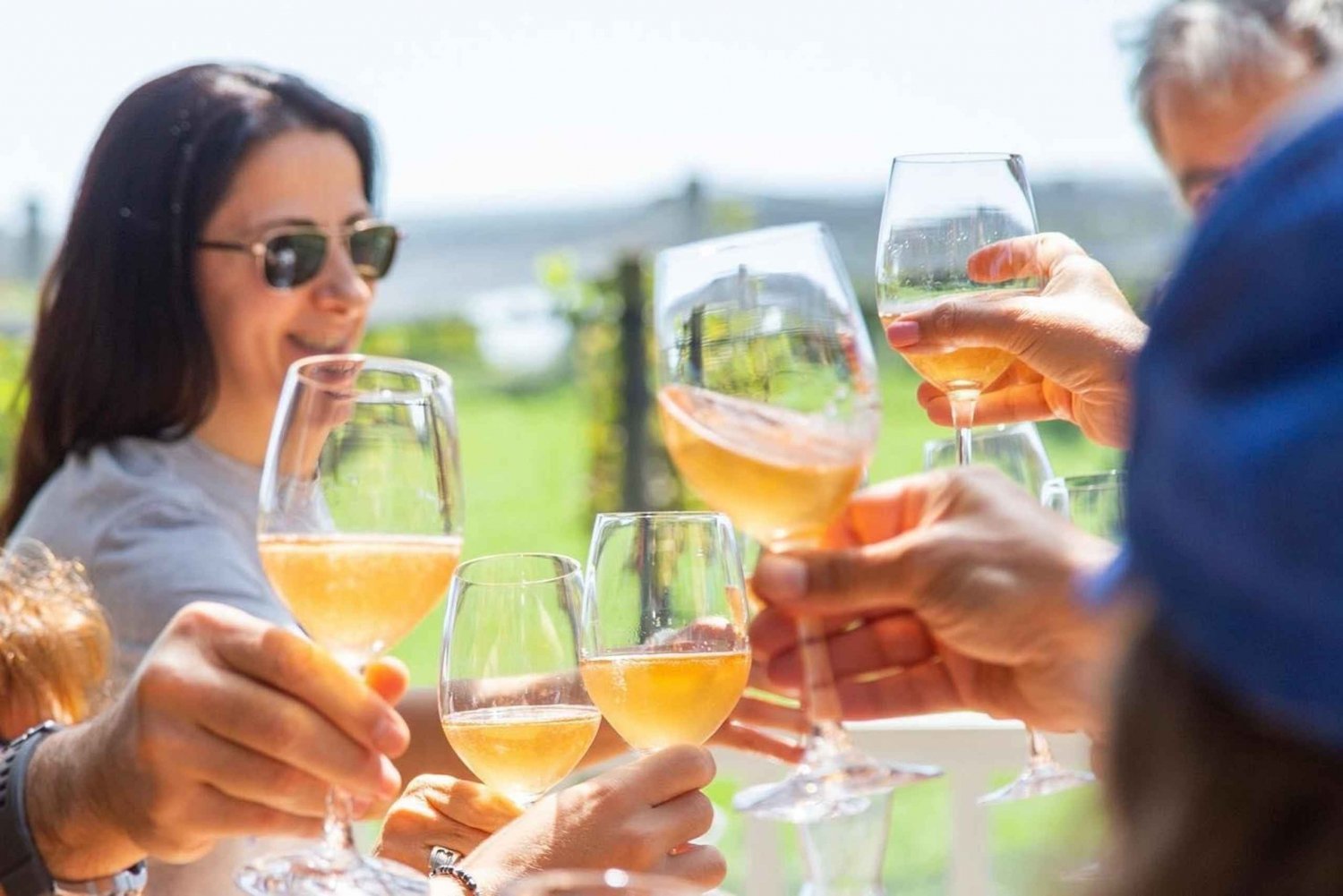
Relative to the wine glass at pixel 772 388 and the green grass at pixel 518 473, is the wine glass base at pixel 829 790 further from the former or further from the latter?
the green grass at pixel 518 473

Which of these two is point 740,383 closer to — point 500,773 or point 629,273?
point 500,773

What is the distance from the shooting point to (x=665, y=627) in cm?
141

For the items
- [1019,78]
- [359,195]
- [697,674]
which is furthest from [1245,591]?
[1019,78]

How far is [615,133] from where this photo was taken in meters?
13.7

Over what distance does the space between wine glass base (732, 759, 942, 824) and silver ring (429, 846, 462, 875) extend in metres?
0.31

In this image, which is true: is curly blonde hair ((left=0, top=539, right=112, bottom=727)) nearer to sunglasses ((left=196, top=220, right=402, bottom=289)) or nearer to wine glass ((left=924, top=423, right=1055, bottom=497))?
sunglasses ((left=196, top=220, right=402, bottom=289))

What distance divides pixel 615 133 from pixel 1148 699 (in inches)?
531

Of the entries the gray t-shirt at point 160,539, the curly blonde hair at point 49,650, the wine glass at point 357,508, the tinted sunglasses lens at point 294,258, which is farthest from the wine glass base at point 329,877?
the tinted sunglasses lens at point 294,258

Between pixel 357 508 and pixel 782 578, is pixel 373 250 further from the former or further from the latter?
pixel 782 578

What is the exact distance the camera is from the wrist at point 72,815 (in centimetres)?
146

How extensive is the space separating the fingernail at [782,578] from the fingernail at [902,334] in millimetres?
367

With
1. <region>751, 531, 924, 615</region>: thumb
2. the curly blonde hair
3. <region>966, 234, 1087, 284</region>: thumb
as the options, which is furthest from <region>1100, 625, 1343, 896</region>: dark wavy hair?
the curly blonde hair

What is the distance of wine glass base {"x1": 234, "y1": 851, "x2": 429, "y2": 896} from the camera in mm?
1225

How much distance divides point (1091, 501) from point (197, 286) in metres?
1.85
